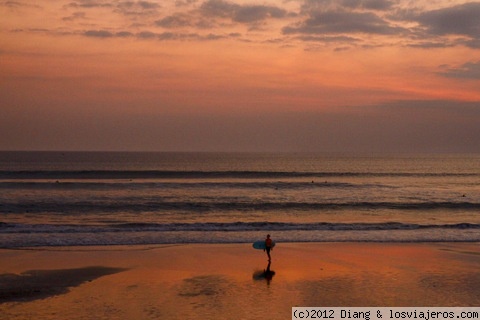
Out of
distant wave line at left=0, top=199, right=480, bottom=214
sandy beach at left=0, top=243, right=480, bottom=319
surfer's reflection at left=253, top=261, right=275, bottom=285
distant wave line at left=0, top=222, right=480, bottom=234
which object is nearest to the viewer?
sandy beach at left=0, top=243, right=480, bottom=319

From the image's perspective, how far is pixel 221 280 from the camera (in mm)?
16516

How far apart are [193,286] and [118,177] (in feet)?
184

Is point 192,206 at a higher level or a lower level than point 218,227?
higher

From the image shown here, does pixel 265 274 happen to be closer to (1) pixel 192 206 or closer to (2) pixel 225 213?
(2) pixel 225 213

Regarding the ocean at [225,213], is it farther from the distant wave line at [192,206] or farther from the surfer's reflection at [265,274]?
the surfer's reflection at [265,274]

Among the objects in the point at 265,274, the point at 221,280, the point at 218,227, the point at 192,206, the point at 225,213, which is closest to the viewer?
the point at 221,280

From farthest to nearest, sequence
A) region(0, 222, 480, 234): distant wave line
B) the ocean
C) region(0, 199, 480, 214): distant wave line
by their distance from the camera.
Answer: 1. region(0, 199, 480, 214): distant wave line
2. region(0, 222, 480, 234): distant wave line
3. the ocean

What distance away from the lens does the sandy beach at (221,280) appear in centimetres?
1366

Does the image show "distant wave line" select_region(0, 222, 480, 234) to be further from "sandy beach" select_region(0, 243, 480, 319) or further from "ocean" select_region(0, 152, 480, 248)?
"sandy beach" select_region(0, 243, 480, 319)

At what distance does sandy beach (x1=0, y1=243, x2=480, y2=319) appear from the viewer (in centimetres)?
1366

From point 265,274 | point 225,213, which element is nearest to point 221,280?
point 265,274

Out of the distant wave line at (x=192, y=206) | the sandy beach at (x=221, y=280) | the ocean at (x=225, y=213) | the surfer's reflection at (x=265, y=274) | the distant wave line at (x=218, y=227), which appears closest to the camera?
the sandy beach at (x=221, y=280)

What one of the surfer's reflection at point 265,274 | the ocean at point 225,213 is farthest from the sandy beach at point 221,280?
the ocean at point 225,213

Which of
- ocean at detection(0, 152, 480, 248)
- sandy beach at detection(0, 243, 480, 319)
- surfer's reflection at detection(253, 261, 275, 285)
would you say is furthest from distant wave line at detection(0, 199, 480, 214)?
surfer's reflection at detection(253, 261, 275, 285)
